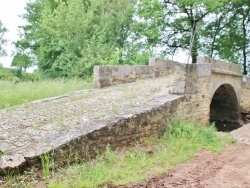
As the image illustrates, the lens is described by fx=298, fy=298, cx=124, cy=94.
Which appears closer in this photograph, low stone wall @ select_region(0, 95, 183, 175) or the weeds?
the weeds

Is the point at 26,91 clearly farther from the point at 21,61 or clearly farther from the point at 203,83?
the point at 21,61

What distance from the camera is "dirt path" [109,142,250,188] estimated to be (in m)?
4.09

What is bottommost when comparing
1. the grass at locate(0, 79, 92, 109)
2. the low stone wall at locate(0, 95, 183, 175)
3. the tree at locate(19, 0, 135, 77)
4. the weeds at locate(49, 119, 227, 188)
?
the weeds at locate(49, 119, 227, 188)

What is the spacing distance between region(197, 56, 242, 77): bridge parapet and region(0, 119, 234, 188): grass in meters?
2.86

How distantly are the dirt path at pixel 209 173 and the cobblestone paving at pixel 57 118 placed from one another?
1.36 metres

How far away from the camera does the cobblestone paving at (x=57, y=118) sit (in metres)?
4.04

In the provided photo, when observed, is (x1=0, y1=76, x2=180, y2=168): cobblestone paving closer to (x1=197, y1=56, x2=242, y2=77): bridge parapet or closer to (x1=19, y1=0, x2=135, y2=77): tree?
(x1=197, y1=56, x2=242, y2=77): bridge parapet

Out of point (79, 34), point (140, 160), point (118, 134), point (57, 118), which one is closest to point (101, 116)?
point (118, 134)

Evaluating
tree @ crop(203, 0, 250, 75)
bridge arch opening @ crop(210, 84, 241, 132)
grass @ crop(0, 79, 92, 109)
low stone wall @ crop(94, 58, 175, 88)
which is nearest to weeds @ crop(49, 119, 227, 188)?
grass @ crop(0, 79, 92, 109)

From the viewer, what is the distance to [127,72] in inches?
425

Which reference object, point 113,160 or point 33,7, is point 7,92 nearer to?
point 113,160

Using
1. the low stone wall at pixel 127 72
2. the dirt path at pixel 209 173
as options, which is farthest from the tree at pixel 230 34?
the dirt path at pixel 209 173

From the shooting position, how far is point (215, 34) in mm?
19109

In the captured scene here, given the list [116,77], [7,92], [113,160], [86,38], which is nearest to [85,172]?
[113,160]
